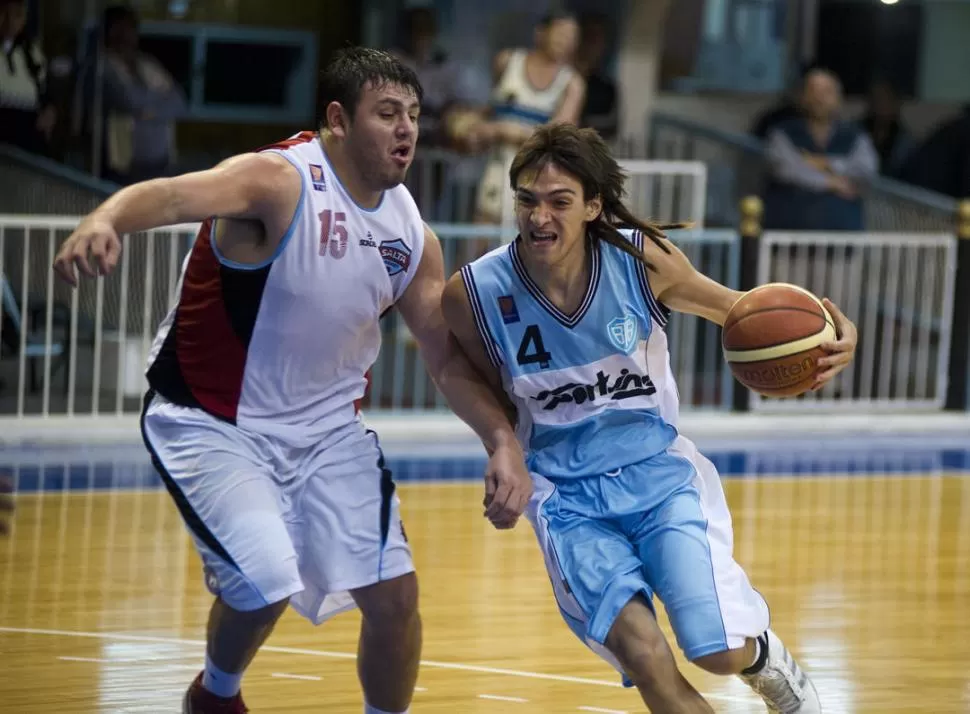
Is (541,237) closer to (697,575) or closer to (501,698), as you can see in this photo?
(697,575)

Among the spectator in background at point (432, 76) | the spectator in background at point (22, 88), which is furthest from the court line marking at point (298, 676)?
the spectator in background at point (22, 88)

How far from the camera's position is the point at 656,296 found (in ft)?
14.1

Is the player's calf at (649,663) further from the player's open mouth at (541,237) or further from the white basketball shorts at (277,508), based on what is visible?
the player's open mouth at (541,237)

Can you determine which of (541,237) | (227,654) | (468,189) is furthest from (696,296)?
(468,189)

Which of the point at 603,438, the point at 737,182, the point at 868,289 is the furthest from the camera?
the point at 737,182

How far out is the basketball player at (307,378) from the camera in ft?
13.7

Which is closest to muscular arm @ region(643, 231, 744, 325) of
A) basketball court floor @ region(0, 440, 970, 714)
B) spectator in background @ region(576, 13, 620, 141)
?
basketball court floor @ region(0, 440, 970, 714)

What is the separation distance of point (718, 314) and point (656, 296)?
171mm

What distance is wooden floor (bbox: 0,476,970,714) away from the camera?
5199 mm

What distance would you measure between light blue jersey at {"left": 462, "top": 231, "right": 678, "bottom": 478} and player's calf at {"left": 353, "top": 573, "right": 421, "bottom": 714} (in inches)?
18.3

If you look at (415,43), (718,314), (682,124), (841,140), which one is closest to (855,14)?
(682,124)

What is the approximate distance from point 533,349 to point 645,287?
0.32 m

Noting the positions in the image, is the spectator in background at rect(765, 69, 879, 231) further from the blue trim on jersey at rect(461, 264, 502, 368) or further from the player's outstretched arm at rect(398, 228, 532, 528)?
the blue trim on jersey at rect(461, 264, 502, 368)

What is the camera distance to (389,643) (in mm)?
4359
